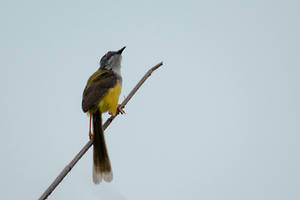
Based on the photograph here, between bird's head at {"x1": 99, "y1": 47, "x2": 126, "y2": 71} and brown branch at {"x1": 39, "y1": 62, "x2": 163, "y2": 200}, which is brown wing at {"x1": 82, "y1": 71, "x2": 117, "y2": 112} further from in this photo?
brown branch at {"x1": 39, "y1": 62, "x2": 163, "y2": 200}

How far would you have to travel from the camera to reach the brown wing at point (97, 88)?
4820mm

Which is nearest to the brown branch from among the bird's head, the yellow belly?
the yellow belly

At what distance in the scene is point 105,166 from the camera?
3928 millimetres

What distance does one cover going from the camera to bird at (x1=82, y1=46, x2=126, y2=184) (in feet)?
12.9

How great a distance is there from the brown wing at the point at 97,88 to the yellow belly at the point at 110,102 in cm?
7

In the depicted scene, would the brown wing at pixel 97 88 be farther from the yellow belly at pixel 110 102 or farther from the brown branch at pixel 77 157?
the brown branch at pixel 77 157

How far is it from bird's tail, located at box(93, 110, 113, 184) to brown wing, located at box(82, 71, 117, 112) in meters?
0.20

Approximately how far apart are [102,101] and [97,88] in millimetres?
238

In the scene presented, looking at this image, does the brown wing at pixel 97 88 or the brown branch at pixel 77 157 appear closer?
the brown branch at pixel 77 157

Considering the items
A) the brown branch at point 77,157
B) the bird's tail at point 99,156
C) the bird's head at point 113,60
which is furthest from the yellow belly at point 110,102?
the bird's head at point 113,60

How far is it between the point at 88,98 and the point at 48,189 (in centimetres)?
248

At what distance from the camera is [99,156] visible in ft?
13.8

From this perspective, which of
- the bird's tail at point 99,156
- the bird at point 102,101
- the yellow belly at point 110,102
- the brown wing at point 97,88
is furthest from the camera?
the yellow belly at point 110,102

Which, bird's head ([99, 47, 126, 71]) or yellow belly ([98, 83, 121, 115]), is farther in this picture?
bird's head ([99, 47, 126, 71])
